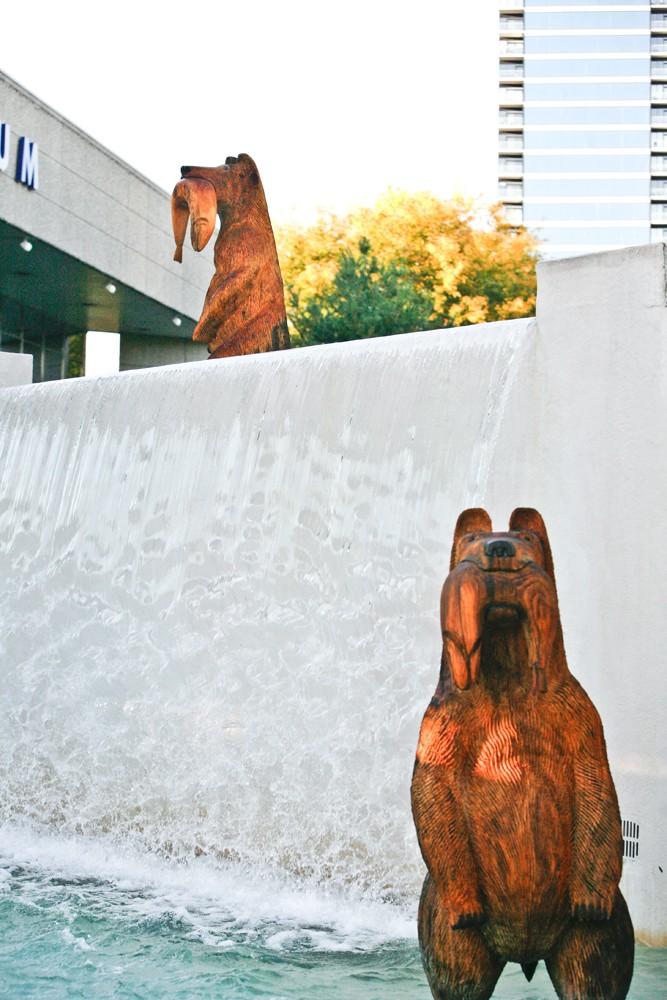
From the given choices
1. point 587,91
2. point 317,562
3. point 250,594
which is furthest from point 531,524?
point 587,91

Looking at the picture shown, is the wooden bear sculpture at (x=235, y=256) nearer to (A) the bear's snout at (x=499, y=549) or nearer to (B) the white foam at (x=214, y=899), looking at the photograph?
(B) the white foam at (x=214, y=899)

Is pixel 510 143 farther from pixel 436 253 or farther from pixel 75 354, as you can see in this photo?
pixel 75 354

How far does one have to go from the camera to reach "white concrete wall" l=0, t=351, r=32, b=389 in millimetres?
8047

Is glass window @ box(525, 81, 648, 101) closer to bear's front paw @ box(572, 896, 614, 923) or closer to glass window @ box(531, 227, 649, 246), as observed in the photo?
glass window @ box(531, 227, 649, 246)

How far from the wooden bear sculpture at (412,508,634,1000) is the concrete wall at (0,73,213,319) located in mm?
13982

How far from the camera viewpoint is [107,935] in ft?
15.3

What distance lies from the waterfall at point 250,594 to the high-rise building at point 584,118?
61.8 m

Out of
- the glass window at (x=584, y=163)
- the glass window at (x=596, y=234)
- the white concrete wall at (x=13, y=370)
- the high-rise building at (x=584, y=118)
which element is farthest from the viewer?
the glass window at (x=584, y=163)

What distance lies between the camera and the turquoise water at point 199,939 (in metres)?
4.12

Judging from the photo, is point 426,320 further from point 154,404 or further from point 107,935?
point 107,935

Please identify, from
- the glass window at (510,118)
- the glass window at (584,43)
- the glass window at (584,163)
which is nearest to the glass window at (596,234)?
the glass window at (584,163)

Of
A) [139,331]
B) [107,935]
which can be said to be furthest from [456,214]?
[107,935]

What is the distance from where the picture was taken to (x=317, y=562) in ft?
18.1

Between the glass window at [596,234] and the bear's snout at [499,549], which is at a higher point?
the glass window at [596,234]
